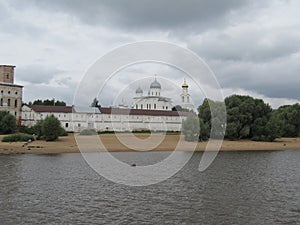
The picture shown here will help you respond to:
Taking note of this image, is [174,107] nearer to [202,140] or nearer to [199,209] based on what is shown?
[202,140]

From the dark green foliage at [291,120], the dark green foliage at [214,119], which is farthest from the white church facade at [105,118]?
the dark green foliage at [291,120]

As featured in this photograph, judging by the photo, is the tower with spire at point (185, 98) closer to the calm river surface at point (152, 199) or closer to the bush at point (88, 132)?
the bush at point (88, 132)

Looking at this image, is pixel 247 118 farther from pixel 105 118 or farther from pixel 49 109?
pixel 49 109

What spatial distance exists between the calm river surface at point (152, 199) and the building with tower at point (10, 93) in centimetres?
6585

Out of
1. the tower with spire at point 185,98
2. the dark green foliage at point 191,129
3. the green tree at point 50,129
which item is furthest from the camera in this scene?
the tower with spire at point 185,98

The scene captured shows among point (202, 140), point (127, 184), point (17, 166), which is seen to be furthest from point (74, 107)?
point (127, 184)

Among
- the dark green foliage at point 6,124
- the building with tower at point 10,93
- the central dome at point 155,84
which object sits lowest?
the dark green foliage at point 6,124

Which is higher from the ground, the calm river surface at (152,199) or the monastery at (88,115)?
the monastery at (88,115)

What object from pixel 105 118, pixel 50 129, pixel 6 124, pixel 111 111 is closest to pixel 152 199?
pixel 50 129

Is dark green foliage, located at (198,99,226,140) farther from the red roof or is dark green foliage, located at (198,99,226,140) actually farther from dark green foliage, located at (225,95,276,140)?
the red roof

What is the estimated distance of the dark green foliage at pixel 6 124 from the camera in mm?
87750

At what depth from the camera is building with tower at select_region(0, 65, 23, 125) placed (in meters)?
99.6

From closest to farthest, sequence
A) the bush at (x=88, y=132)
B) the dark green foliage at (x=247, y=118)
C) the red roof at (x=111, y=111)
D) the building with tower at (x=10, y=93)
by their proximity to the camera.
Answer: the dark green foliage at (x=247, y=118)
the building with tower at (x=10, y=93)
the bush at (x=88, y=132)
the red roof at (x=111, y=111)

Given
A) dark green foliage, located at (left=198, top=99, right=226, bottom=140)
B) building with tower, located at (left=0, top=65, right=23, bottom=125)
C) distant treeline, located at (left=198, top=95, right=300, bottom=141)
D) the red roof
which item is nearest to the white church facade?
the red roof
